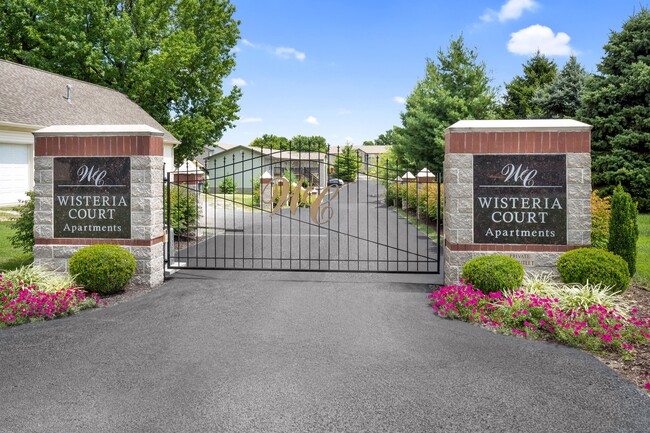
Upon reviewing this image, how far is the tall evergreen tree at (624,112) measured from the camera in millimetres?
→ 20891

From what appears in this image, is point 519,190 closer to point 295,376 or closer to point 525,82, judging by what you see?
point 295,376

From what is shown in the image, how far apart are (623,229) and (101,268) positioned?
9.10 meters

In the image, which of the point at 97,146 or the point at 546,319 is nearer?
the point at 546,319

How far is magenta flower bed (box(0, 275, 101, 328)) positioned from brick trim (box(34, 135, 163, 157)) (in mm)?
2587

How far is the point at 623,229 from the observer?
9070 millimetres

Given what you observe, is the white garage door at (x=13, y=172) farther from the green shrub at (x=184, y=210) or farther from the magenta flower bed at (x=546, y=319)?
the magenta flower bed at (x=546, y=319)

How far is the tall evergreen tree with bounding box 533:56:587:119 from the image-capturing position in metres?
25.2

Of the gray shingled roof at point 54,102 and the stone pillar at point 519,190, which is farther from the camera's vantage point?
the gray shingled roof at point 54,102

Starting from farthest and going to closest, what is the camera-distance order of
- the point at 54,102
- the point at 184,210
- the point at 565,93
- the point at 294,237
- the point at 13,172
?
the point at 54,102 → the point at 565,93 → the point at 13,172 → the point at 294,237 → the point at 184,210

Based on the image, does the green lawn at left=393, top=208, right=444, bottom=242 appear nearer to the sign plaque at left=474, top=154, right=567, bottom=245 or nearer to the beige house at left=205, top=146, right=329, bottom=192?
the sign plaque at left=474, top=154, right=567, bottom=245

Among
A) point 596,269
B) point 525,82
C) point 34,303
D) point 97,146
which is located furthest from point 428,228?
point 525,82

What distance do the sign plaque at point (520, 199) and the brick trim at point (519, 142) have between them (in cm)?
12

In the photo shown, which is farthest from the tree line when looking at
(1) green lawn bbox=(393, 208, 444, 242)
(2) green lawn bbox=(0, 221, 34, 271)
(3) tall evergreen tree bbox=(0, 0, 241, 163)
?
(3) tall evergreen tree bbox=(0, 0, 241, 163)

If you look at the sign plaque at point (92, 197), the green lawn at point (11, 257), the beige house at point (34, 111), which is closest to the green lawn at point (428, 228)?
the sign plaque at point (92, 197)
